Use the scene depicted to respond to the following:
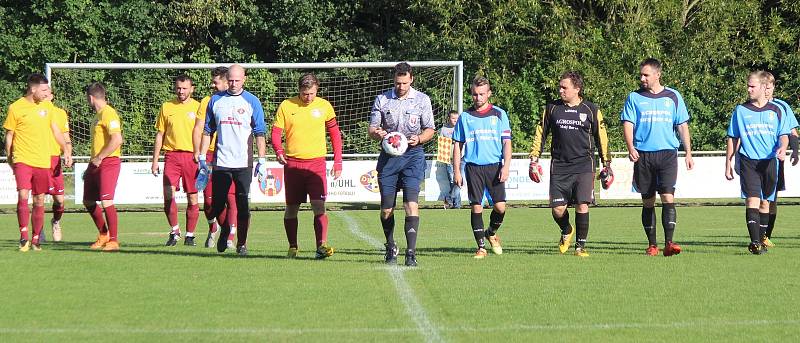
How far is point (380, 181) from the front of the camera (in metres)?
11.8

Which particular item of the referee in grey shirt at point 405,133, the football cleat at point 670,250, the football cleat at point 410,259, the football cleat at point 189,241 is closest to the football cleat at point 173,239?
the football cleat at point 189,241

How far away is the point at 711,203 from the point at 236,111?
15867 mm

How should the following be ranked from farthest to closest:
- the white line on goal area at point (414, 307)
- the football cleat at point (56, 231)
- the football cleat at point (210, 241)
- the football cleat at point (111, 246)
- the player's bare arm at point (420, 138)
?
the football cleat at point (56, 231)
the football cleat at point (210, 241)
the football cleat at point (111, 246)
the player's bare arm at point (420, 138)
the white line on goal area at point (414, 307)

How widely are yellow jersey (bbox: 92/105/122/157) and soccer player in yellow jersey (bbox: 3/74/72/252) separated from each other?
49 centimetres

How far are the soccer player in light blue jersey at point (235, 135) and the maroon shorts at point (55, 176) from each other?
236 centimetres

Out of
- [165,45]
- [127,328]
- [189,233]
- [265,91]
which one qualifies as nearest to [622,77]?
[265,91]

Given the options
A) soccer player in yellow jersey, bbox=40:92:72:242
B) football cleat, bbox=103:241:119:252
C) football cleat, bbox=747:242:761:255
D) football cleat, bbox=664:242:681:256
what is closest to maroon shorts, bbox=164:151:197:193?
soccer player in yellow jersey, bbox=40:92:72:242

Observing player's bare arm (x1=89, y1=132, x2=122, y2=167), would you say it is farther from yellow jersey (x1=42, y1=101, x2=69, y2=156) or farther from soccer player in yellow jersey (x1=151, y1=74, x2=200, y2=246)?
soccer player in yellow jersey (x1=151, y1=74, x2=200, y2=246)

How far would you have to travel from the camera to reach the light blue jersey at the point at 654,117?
12.6m

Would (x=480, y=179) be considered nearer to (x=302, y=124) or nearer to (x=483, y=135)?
(x=483, y=135)

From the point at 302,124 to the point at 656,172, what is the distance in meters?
3.61

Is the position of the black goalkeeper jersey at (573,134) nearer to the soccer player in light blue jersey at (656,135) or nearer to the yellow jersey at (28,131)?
the soccer player in light blue jersey at (656,135)

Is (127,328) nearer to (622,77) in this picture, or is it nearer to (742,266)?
(742,266)

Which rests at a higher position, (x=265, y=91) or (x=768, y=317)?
(x=265, y=91)
